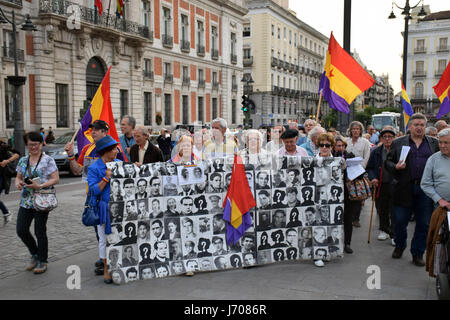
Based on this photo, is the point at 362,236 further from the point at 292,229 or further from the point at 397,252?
the point at 292,229

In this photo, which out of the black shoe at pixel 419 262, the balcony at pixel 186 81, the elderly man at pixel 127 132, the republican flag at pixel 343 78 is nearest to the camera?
the black shoe at pixel 419 262

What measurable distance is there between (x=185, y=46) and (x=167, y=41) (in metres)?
2.69

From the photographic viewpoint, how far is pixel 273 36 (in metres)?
61.5

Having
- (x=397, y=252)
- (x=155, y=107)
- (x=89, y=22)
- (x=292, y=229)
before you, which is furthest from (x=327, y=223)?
(x=155, y=107)

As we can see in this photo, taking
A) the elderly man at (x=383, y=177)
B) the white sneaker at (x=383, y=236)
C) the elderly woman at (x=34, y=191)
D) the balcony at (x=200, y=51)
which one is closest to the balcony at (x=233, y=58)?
the balcony at (x=200, y=51)

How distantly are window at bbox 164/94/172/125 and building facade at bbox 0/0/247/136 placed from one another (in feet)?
0.27

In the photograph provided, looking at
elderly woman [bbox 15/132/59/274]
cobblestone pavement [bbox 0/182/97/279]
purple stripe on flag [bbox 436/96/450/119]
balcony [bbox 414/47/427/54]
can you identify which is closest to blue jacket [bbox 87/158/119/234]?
elderly woman [bbox 15/132/59/274]

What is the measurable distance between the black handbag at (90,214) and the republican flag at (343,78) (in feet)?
16.6

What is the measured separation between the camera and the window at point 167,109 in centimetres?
3622

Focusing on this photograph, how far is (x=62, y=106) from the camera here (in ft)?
84.7

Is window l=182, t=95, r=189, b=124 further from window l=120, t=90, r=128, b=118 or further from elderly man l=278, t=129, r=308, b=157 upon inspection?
elderly man l=278, t=129, r=308, b=157

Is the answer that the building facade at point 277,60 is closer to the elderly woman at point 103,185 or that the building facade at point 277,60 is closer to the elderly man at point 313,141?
the elderly man at point 313,141

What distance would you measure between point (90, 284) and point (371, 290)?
10.0ft
